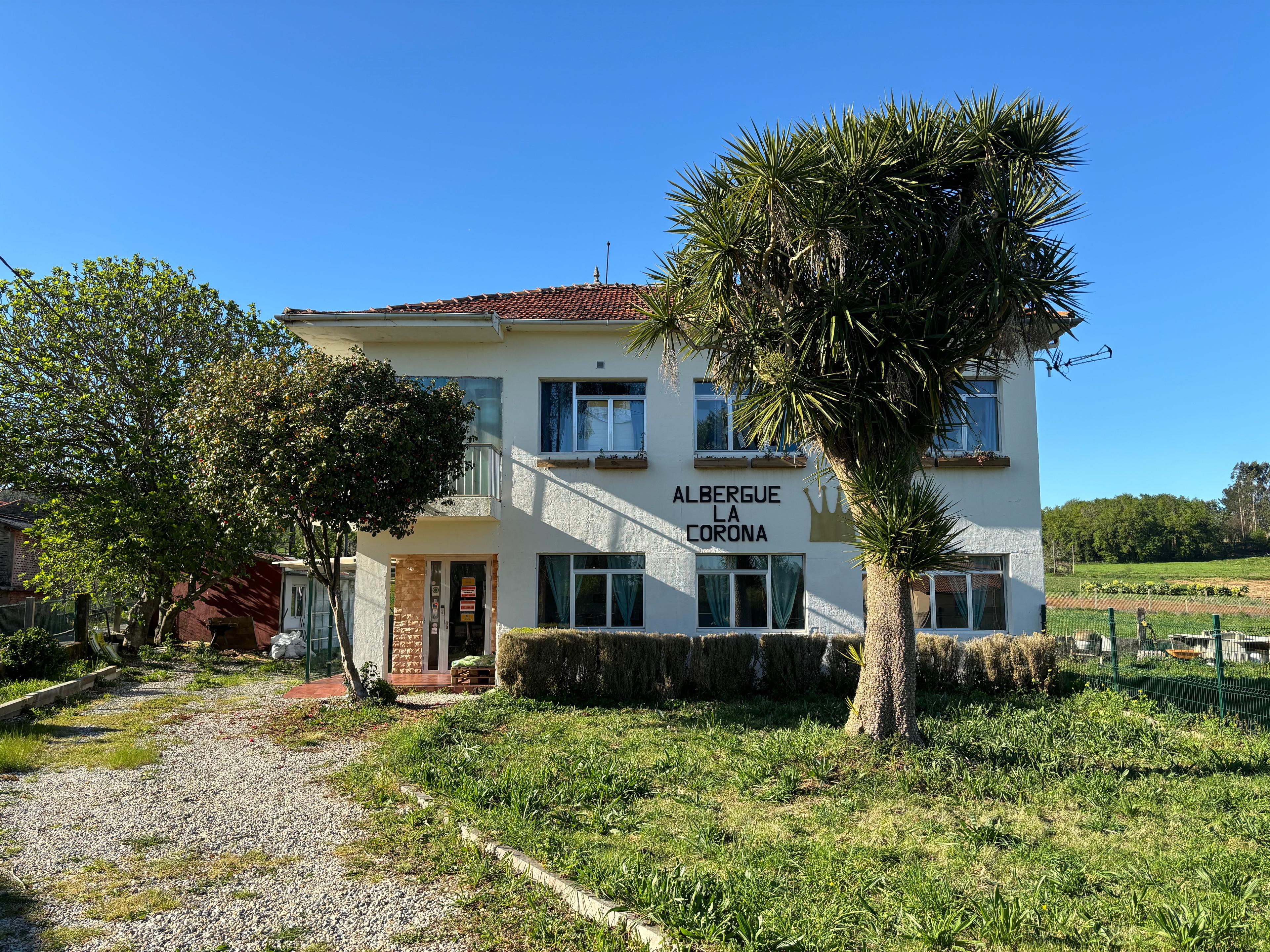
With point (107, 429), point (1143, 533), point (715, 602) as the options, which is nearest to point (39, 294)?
point (107, 429)

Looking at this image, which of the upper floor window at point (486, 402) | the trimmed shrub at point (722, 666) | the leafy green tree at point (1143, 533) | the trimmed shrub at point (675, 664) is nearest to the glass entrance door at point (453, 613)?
the upper floor window at point (486, 402)

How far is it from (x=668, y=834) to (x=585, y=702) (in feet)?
20.3

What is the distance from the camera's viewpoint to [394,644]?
14734 millimetres

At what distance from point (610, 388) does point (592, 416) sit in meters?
0.62

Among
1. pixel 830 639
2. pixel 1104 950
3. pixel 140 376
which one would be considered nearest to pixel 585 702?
pixel 830 639

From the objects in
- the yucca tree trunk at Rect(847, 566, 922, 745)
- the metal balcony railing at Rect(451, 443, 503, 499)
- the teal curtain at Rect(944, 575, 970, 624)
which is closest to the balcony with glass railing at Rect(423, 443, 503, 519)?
the metal balcony railing at Rect(451, 443, 503, 499)

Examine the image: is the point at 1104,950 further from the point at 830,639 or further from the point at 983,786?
the point at 830,639

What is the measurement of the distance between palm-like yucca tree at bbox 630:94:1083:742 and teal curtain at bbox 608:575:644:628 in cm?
586

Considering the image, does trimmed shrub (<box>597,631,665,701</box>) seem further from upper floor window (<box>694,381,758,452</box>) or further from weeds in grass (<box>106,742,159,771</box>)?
weeds in grass (<box>106,742,159,771</box>)

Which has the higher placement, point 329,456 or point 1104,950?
point 329,456

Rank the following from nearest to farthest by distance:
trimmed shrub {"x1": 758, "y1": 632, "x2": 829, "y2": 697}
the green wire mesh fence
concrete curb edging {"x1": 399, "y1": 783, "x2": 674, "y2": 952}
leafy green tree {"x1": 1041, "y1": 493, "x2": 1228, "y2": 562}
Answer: concrete curb edging {"x1": 399, "y1": 783, "x2": 674, "y2": 952}, the green wire mesh fence, trimmed shrub {"x1": 758, "y1": 632, "x2": 829, "y2": 697}, leafy green tree {"x1": 1041, "y1": 493, "x2": 1228, "y2": 562}

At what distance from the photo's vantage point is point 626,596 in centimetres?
1420

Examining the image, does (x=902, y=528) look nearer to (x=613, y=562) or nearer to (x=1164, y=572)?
(x=613, y=562)

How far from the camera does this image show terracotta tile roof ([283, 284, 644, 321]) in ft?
46.8
